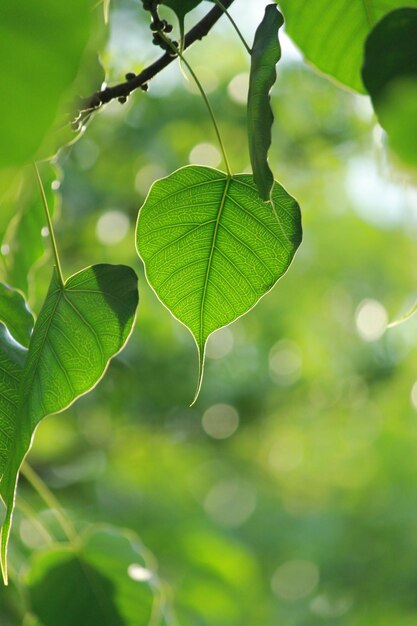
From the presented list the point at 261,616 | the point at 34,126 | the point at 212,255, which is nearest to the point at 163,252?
the point at 212,255

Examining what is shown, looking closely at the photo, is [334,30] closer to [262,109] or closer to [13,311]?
[262,109]

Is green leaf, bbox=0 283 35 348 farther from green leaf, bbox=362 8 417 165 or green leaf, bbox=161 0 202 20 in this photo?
green leaf, bbox=362 8 417 165

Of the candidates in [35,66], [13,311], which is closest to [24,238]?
[13,311]

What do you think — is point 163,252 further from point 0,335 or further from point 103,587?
point 103,587

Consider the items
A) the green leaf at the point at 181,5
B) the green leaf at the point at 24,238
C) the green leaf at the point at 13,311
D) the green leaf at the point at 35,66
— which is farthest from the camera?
the green leaf at the point at 24,238

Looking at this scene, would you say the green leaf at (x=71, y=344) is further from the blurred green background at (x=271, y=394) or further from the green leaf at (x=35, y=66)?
the blurred green background at (x=271, y=394)

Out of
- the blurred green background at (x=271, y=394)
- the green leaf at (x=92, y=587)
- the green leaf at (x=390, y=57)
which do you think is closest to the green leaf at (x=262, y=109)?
the green leaf at (x=390, y=57)
